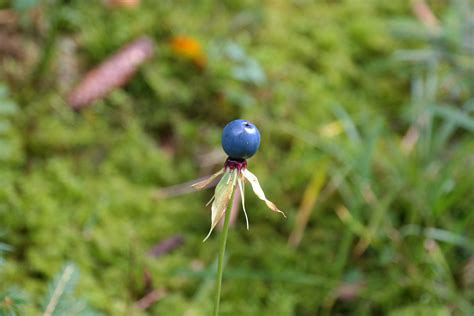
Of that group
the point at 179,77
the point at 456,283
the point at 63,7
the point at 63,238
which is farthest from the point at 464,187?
the point at 63,7

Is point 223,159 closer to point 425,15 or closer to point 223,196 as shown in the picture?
point 223,196

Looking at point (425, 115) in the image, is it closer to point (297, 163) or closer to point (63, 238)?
point (297, 163)

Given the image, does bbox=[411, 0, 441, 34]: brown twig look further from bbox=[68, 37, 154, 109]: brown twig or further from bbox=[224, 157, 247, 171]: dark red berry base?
bbox=[224, 157, 247, 171]: dark red berry base

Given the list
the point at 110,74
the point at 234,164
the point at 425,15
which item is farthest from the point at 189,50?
the point at 234,164

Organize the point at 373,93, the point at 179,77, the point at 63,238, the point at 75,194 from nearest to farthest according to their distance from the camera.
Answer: the point at 63,238
the point at 75,194
the point at 179,77
the point at 373,93

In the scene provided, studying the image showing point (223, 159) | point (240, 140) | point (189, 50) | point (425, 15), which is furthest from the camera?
point (425, 15)

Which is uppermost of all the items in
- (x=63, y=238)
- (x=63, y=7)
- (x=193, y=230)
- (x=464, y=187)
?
(x=63, y=7)

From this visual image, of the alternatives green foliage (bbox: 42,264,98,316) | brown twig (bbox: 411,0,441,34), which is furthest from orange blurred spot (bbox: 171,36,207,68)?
green foliage (bbox: 42,264,98,316)
